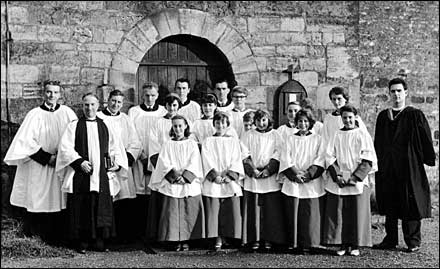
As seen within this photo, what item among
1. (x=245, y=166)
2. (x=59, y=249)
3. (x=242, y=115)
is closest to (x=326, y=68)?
(x=242, y=115)

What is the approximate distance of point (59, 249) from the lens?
6.64 meters

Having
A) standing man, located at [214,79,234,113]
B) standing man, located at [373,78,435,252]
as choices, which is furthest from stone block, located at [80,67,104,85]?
standing man, located at [373,78,435,252]

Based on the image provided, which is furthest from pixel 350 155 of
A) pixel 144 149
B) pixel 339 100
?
pixel 144 149

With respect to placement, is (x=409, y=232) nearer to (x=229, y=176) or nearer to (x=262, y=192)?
(x=262, y=192)

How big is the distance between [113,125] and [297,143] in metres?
2.07

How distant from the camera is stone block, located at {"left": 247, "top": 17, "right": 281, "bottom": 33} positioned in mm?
8312

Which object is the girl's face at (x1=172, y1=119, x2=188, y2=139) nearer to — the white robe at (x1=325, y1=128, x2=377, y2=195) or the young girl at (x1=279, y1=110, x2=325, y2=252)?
the young girl at (x1=279, y1=110, x2=325, y2=252)

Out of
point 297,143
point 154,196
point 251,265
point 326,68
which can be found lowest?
point 251,265

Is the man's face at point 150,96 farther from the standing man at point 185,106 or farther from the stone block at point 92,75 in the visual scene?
the stone block at point 92,75

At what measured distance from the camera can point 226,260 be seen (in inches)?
250

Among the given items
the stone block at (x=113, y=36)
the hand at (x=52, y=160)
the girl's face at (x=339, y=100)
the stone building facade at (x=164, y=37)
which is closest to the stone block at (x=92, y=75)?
the stone building facade at (x=164, y=37)

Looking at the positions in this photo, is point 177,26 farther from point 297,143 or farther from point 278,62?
point 297,143

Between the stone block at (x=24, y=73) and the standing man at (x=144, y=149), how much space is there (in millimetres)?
1278

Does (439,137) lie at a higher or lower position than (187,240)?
higher
